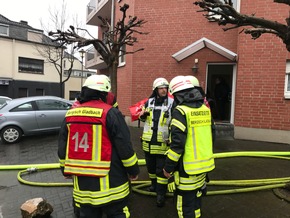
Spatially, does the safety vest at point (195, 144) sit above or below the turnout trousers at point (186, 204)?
above

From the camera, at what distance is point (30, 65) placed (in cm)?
2605

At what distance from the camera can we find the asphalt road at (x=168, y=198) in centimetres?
355

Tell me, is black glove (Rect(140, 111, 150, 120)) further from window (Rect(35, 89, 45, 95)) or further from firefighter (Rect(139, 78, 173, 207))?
window (Rect(35, 89, 45, 95))

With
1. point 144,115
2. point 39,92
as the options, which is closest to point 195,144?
point 144,115

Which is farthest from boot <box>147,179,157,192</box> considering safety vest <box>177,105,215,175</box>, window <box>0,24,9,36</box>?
window <box>0,24,9,36</box>

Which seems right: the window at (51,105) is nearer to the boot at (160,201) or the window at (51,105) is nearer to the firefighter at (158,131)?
the firefighter at (158,131)

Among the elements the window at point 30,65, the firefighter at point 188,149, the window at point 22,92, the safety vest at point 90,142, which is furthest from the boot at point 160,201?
the window at point 30,65

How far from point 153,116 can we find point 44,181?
2.70 m

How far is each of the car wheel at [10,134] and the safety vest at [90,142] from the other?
6930 millimetres

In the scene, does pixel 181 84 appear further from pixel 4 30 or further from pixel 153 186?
pixel 4 30

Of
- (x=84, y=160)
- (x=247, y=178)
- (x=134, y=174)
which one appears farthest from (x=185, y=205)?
(x=247, y=178)

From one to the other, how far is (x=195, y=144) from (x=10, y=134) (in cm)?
745

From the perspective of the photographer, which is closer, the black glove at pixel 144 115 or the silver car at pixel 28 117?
the black glove at pixel 144 115

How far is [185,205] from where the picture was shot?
9.01 ft
